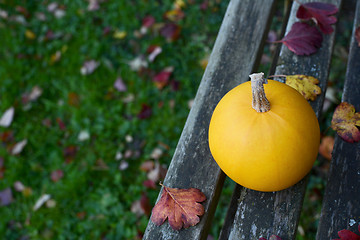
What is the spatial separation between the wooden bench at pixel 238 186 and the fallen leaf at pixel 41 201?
1.53 metres

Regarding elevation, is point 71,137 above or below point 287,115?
below

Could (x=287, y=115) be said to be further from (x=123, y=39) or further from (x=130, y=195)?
(x=123, y=39)

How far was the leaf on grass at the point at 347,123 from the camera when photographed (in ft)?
4.28

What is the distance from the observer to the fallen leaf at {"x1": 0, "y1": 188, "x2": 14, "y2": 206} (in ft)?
8.14

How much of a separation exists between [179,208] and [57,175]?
65.0 inches

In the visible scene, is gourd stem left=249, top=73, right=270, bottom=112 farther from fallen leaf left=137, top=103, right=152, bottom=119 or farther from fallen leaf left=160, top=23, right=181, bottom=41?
fallen leaf left=160, top=23, right=181, bottom=41

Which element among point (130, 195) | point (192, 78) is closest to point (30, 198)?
point (130, 195)

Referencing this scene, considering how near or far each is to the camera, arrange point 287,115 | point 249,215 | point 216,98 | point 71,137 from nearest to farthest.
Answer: point 287,115, point 249,215, point 216,98, point 71,137

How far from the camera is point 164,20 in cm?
313

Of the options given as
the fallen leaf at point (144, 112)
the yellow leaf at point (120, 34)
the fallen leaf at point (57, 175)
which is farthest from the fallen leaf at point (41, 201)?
the yellow leaf at point (120, 34)

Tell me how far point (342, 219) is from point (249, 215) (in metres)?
0.35

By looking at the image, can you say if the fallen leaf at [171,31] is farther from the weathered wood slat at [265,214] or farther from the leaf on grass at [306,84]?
the weathered wood slat at [265,214]

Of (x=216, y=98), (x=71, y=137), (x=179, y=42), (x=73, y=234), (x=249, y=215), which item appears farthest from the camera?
(x=179, y=42)

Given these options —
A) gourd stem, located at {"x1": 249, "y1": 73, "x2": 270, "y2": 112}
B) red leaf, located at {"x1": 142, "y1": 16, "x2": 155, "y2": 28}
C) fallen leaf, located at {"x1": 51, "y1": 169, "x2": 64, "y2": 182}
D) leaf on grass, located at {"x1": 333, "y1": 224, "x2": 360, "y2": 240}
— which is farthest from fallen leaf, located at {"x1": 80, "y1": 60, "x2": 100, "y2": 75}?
leaf on grass, located at {"x1": 333, "y1": 224, "x2": 360, "y2": 240}
